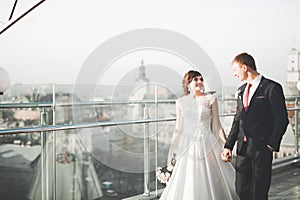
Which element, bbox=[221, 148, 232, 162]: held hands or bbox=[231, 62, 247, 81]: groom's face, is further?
bbox=[221, 148, 232, 162]: held hands

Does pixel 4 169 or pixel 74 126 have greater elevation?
pixel 74 126

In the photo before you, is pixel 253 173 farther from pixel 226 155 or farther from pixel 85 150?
pixel 85 150

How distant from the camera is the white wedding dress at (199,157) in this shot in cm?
334

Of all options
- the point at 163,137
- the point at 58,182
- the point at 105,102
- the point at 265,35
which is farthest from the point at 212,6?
the point at 58,182

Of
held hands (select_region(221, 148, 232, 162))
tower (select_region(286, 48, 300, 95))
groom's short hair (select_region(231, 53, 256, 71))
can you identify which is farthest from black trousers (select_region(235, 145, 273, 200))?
tower (select_region(286, 48, 300, 95))

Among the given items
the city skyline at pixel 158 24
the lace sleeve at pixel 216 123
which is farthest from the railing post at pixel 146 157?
the city skyline at pixel 158 24

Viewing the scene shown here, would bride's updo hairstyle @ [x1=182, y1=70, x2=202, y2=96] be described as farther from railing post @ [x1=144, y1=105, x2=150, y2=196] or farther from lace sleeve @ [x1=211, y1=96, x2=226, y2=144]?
railing post @ [x1=144, y1=105, x2=150, y2=196]

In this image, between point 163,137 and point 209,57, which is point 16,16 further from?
point 163,137

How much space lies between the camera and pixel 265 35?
1108 cm

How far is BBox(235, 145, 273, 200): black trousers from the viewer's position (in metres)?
2.97

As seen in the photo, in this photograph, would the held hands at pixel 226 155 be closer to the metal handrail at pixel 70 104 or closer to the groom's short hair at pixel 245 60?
the groom's short hair at pixel 245 60

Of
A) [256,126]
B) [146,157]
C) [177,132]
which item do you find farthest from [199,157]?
[146,157]

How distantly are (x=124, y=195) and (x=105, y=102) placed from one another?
1.40 meters

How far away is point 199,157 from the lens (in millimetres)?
3406
